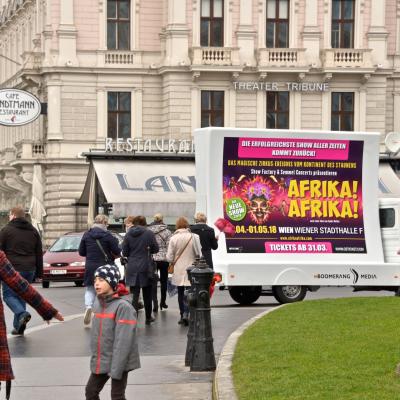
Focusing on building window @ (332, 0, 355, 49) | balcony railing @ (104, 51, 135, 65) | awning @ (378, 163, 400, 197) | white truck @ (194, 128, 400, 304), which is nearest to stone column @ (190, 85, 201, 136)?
balcony railing @ (104, 51, 135, 65)

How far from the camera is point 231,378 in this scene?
12844mm

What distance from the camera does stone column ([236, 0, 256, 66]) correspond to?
57625 millimetres

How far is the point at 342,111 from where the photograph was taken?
5859 cm

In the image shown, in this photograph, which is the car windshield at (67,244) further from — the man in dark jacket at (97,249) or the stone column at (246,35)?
the stone column at (246,35)

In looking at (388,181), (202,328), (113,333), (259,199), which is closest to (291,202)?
(259,199)

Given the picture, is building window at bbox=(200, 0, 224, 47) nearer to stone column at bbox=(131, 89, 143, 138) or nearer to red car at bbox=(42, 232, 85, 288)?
stone column at bbox=(131, 89, 143, 138)

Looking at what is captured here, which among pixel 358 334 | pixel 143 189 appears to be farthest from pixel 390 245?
pixel 143 189

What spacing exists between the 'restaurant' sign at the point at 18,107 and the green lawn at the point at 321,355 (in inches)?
1010

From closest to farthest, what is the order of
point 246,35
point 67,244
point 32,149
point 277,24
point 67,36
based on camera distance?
point 67,244
point 67,36
point 246,35
point 277,24
point 32,149

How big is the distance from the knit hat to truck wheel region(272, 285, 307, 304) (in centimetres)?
1531

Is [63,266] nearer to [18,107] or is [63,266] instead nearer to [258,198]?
[18,107]

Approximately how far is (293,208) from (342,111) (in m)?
33.9

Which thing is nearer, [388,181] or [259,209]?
[259,209]

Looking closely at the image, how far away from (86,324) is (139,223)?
2.02 m
